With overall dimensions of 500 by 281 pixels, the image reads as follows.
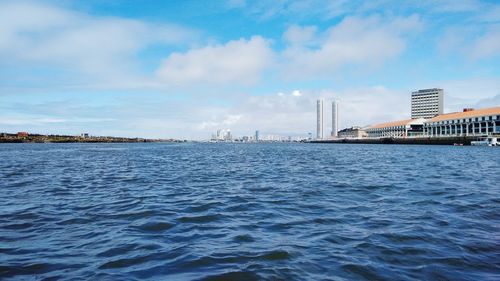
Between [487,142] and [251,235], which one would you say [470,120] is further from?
[251,235]

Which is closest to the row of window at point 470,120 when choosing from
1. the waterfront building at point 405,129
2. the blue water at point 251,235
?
the waterfront building at point 405,129

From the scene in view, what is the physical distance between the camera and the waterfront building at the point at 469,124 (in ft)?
323

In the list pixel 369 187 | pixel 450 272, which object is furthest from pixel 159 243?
pixel 369 187

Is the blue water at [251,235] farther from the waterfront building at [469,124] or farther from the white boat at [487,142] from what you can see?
the waterfront building at [469,124]

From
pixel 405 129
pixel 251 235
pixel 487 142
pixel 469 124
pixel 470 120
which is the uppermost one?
pixel 470 120

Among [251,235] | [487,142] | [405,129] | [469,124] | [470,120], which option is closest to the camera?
[251,235]

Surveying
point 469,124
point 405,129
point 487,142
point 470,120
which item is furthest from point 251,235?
point 405,129

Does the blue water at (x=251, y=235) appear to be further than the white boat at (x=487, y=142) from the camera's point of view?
No

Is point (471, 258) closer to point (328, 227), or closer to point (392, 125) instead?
point (328, 227)

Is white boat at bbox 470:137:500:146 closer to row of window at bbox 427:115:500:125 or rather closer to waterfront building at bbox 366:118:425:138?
row of window at bbox 427:115:500:125

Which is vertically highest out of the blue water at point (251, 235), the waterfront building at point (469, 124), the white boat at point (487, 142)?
the waterfront building at point (469, 124)

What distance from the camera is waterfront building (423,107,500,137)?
98463 mm

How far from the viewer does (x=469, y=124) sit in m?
108

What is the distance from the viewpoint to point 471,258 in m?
6.90
